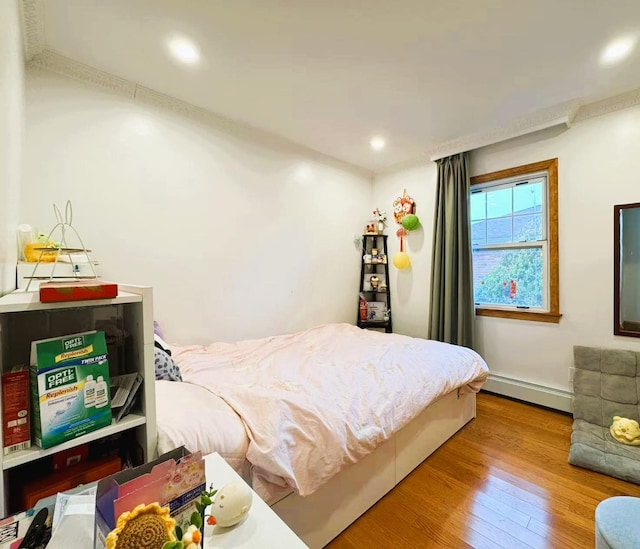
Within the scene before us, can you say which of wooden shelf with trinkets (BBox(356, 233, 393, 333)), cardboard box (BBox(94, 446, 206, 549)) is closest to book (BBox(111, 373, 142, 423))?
cardboard box (BBox(94, 446, 206, 549))

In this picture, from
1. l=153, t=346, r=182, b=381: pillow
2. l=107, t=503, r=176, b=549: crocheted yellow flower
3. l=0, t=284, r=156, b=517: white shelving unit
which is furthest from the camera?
l=153, t=346, r=182, b=381: pillow

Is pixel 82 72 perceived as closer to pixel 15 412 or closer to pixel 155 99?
pixel 155 99

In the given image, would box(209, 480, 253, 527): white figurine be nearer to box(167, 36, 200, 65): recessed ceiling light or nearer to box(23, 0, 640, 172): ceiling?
box(23, 0, 640, 172): ceiling

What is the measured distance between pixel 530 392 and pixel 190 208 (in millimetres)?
3510

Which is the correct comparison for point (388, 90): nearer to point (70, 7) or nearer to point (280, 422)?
point (70, 7)

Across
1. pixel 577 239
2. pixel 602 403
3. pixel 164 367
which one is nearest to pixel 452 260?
pixel 577 239

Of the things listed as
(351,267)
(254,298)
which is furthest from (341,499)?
(351,267)

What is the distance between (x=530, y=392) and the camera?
2.79 meters

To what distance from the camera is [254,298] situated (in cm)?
291

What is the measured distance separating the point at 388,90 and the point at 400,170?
1.57 m

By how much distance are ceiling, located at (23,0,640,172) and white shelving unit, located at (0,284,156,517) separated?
5.35 feet

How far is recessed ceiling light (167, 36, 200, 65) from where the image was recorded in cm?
179

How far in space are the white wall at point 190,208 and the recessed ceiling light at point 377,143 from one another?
1.77 ft

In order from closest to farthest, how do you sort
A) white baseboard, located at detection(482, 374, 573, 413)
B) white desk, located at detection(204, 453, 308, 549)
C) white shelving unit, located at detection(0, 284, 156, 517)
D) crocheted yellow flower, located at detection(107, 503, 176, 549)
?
crocheted yellow flower, located at detection(107, 503, 176, 549), white desk, located at detection(204, 453, 308, 549), white shelving unit, located at detection(0, 284, 156, 517), white baseboard, located at detection(482, 374, 573, 413)
